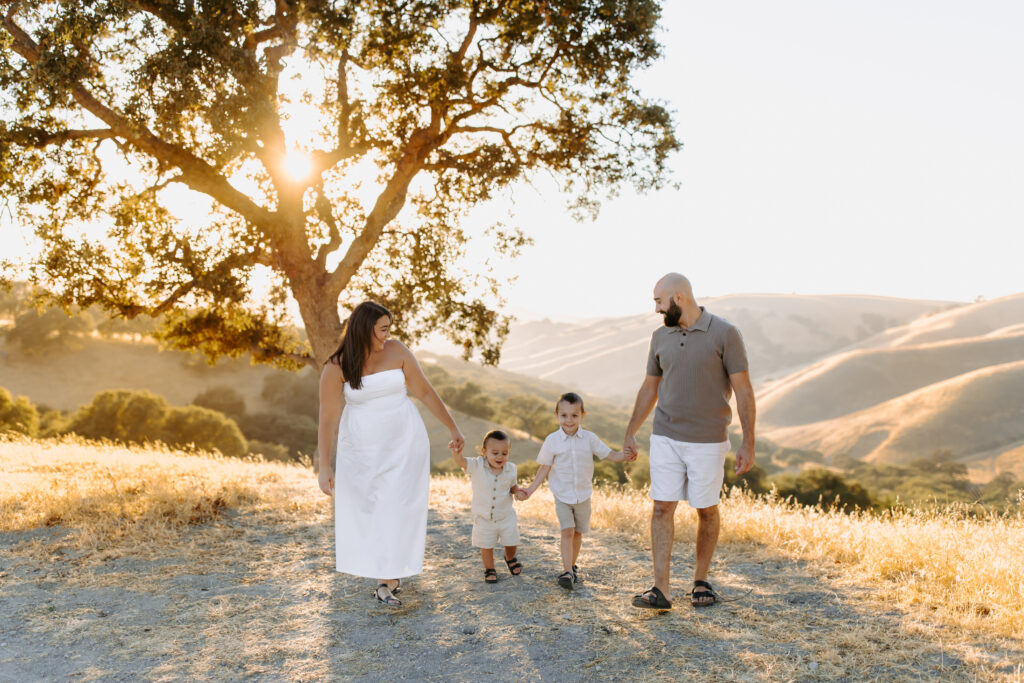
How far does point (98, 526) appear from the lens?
7.93 metres

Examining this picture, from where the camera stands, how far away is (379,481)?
5.73m

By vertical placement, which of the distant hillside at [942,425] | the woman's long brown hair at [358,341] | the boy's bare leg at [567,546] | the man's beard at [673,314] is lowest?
the distant hillside at [942,425]

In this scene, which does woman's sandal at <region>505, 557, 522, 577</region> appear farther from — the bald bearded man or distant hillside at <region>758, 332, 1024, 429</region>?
distant hillside at <region>758, 332, 1024, 429</region>

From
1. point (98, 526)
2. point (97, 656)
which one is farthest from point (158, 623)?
point (98, 526)

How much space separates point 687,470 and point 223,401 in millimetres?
52380

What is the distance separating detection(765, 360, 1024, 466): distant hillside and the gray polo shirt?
73.4 m

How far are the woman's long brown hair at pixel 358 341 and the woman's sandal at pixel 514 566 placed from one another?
222cm

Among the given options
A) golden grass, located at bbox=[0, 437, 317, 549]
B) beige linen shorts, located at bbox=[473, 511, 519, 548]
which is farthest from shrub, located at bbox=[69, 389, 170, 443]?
beige linen shorts, located at bbox=[473, 511, 519, 548]

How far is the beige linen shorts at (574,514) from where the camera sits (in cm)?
620

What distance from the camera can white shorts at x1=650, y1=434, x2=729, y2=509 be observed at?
5.52m

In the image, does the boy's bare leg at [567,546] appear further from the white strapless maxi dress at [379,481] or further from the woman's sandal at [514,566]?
the white strapless maxi dress at [379,481]

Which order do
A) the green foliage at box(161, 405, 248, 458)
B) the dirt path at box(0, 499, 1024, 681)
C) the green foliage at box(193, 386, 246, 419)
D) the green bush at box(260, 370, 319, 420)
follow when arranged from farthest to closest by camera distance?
the green bush at box(260, 370, 319, 420), the green foliage at box(193, 386, 246, 419), the green foliage at box(161, 405, 248, 458), the dirt path at box(0, 499, 1024, 681)

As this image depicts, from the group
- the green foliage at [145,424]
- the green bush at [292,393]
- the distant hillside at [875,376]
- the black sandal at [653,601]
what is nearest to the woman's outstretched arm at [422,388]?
the black sandal at [653,601]

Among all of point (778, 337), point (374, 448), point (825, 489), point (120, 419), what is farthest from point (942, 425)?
point (778, 337)
